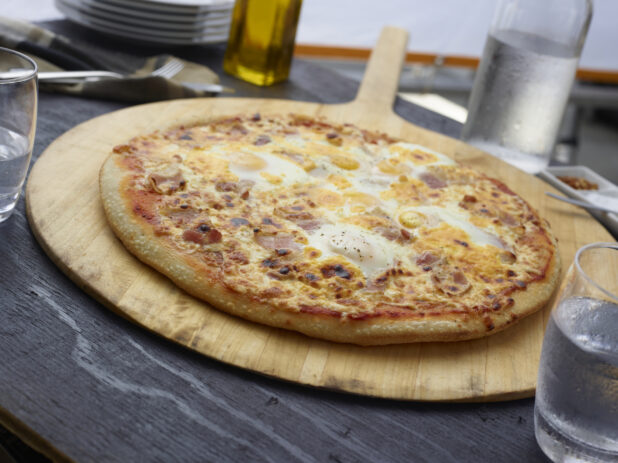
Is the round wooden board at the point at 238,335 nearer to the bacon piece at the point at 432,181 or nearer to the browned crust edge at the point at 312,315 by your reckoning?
the browned crust edge at the point at 312,315

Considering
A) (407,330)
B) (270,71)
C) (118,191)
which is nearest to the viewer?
(407,330)

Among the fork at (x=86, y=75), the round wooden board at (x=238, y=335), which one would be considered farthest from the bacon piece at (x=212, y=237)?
the fork at (x=86, y=75)

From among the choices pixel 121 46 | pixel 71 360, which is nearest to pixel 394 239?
pixel 71 360

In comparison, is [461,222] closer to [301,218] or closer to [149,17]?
[301,218]

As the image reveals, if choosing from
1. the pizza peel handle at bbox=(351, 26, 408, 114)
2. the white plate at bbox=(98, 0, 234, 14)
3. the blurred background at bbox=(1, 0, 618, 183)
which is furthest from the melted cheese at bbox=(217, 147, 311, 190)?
the blurred background at bbox=(1, 0, 618, 183)

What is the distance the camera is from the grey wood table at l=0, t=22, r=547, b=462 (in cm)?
97

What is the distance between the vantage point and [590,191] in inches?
75.7

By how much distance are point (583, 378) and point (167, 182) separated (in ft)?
3.02

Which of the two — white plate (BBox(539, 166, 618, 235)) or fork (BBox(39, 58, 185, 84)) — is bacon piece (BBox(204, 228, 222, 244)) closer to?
fork (BBox(39, 58, 185, 84))

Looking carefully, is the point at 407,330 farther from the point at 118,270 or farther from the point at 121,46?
the point at 121,46

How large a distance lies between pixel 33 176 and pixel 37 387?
0.64m

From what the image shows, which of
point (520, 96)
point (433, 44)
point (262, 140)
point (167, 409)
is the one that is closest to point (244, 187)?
point (262, 140)

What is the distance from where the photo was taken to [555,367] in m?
0.96

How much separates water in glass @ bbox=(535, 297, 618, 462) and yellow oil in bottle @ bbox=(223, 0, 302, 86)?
1.55 meters
